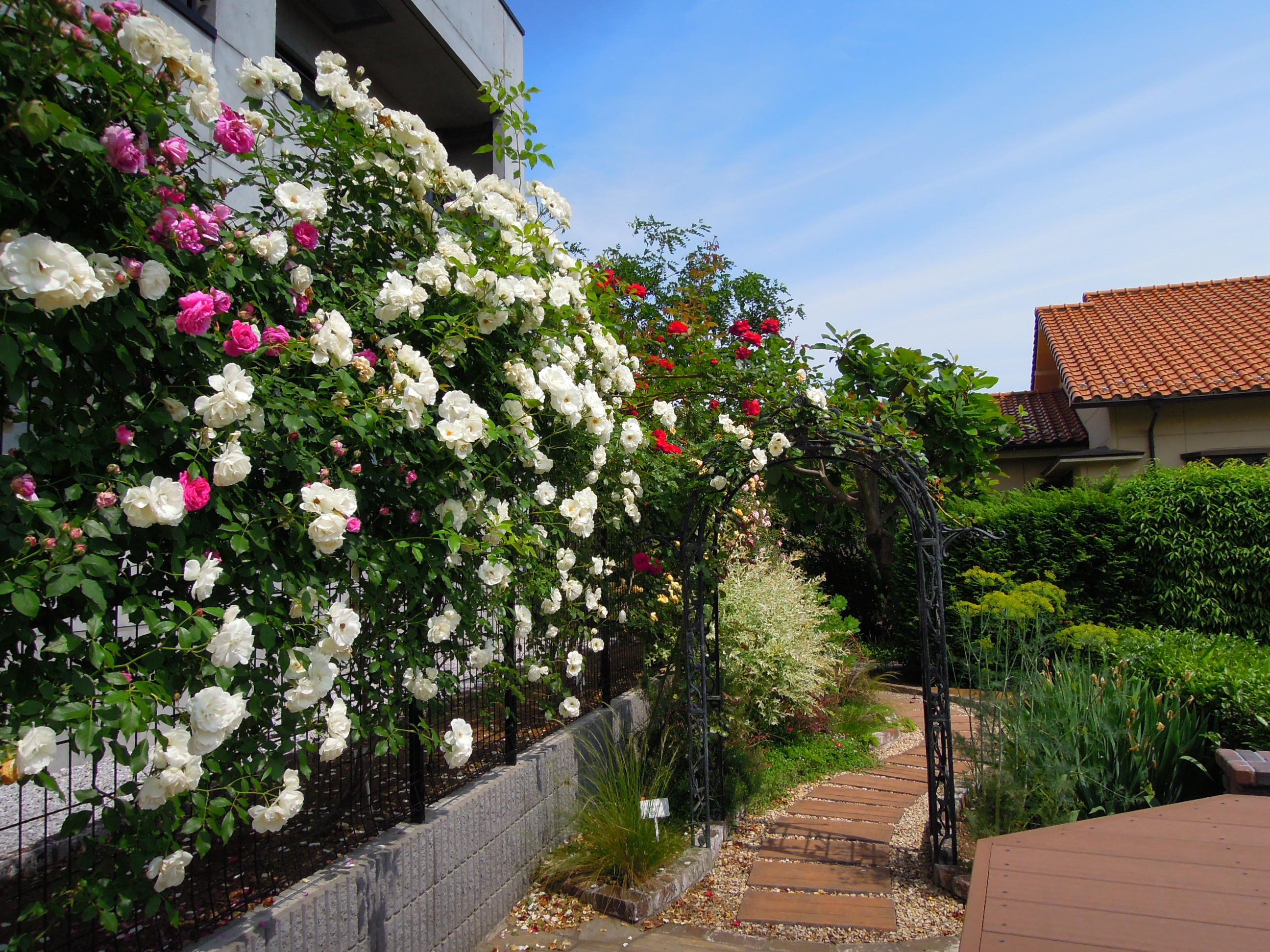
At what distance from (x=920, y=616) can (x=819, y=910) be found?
1733mm

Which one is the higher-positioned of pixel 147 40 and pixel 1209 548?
pixel 147 40

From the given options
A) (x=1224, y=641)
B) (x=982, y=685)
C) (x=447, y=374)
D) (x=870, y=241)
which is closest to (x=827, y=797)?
(x=982, y=685)

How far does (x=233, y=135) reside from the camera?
77.9 inches

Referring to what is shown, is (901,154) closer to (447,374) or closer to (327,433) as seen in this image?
(447,374)

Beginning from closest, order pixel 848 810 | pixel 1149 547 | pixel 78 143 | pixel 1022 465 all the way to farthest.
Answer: pixel 78 143, pixel 848 810, pixel 1149 547, pixel 1022 465

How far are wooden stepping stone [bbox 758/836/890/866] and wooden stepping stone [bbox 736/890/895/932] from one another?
1.49ft

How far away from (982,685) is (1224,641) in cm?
269

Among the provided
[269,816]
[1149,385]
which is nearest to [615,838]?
[269,816]

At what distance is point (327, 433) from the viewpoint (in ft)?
6.82

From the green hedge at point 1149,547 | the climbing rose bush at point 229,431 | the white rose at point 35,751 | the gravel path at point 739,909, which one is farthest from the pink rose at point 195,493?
the green hedge at point 1149,547

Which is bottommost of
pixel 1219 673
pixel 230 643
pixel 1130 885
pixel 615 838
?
pixel 615 838

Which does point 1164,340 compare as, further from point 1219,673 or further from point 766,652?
point 766,652

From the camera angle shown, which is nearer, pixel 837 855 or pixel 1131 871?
pixel 1131 871

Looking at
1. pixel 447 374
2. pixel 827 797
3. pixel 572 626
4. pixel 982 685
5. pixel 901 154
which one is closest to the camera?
pixel 447 374
